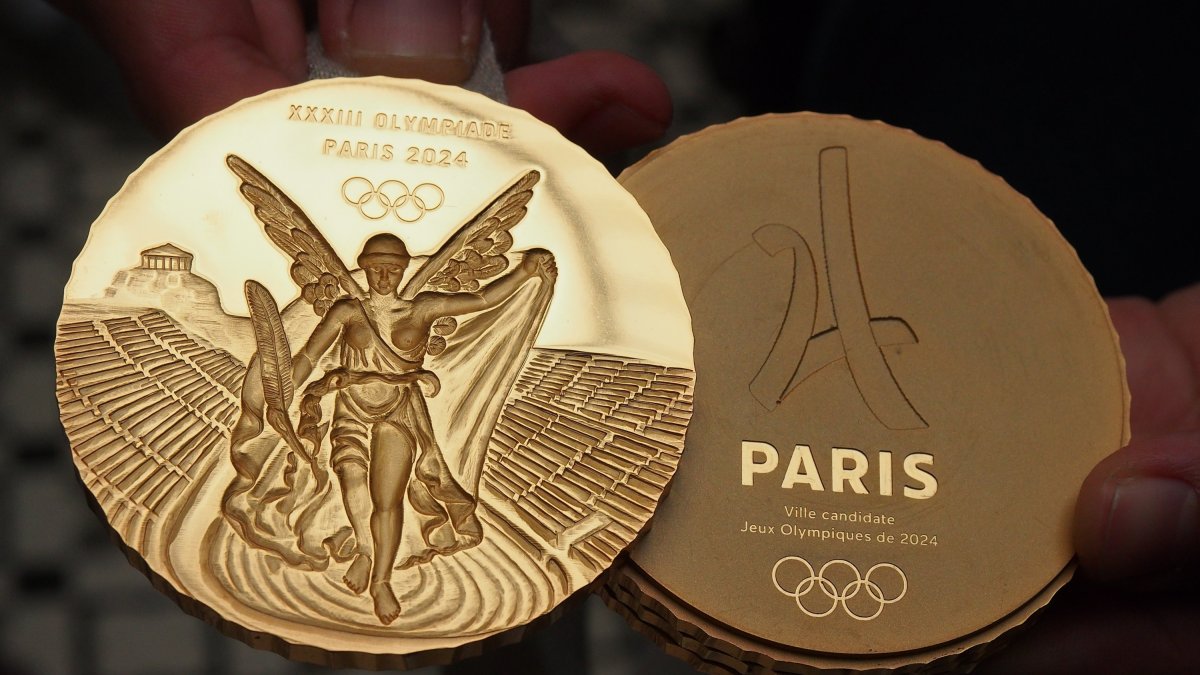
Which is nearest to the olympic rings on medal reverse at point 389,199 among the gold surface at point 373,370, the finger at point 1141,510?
the gold surface at point 373,370

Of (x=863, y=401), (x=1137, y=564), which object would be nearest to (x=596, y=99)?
(x=863, y=401)

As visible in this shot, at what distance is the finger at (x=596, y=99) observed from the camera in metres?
1.30

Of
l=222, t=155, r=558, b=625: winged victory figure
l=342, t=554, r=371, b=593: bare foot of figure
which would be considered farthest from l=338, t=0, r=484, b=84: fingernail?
l=342, t=554, r=371, b=593: bare foot of figure

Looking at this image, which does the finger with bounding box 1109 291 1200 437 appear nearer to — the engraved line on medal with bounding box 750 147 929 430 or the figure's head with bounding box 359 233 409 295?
the engraved line on medal with bounding box 750 147 929 430

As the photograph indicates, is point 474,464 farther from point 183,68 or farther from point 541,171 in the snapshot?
point 183,68

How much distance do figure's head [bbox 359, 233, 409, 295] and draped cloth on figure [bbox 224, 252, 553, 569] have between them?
0.01 metres

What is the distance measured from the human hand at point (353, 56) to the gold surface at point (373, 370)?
0.55 ft

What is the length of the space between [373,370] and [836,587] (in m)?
0.44

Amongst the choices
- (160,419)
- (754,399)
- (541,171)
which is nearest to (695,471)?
(754,399)

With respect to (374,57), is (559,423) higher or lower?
lower

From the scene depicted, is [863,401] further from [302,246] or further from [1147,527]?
[302,246]

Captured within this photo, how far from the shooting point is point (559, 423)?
935mm

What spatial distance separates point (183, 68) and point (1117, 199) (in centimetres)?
127

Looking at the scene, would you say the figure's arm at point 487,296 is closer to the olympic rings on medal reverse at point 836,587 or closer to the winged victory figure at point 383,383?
the winged victory figure at point 383,383
